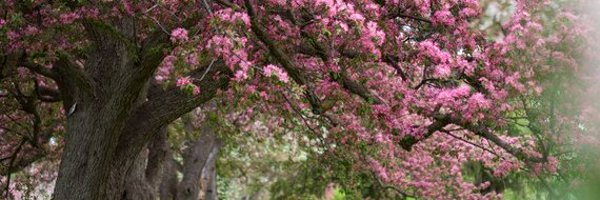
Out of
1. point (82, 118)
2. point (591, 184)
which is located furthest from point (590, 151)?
point (82, 118)

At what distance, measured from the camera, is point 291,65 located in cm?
755

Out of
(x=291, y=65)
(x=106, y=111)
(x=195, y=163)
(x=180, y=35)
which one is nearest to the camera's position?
(x=180, y=35)

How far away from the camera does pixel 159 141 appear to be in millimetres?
12812

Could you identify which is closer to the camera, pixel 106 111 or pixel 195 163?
pixel 106 111

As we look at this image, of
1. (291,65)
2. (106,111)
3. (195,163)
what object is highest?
(195,163)

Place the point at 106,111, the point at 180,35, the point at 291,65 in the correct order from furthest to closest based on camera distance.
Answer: the point at 106,111, the point at 291,65, the point at 180,35

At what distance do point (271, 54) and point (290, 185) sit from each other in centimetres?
1431

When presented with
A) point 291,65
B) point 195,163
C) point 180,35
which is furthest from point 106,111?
point 195,163

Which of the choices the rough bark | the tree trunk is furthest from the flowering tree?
the tree trunk

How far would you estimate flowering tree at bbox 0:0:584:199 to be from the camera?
20.7 feet

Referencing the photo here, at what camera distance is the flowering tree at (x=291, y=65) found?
632 centimetres

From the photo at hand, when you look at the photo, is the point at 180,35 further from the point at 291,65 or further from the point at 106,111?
the point at 106,111

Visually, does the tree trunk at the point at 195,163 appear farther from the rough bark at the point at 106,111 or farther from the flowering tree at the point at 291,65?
the rough bark at the point at 106,111

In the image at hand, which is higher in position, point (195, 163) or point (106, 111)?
point (195, 163)
